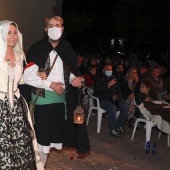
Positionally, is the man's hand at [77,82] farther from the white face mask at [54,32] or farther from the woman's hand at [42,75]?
the white face mask at [54,32]

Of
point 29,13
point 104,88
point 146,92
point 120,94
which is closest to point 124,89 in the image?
point 120,94

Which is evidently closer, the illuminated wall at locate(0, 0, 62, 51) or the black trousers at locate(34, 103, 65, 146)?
the black trousers at locate(34, 103, 65, 146)

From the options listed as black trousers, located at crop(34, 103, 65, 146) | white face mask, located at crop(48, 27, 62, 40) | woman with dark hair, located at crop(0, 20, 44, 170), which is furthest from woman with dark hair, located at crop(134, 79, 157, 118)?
woman with dark hair, located at crop(0, 20, 44, 170)

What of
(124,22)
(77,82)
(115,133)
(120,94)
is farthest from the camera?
(124,22)

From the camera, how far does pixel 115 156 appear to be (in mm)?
5961

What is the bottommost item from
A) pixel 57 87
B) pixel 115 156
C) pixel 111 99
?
pixel 115 156

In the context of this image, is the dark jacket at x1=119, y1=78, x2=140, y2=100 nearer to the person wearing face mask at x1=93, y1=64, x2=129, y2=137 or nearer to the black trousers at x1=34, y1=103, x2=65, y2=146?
the person wearing face mask at x1=93, y1=64, x2=129, y2=137

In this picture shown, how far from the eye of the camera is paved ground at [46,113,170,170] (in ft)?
17.6

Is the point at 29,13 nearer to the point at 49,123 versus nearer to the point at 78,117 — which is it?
the point at 49,123

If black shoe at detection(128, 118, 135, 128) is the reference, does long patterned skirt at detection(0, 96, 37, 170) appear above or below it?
above

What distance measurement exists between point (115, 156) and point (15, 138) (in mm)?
2837

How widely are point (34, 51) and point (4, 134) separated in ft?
3.74

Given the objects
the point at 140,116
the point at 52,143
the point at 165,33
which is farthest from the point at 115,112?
the point at 165,33

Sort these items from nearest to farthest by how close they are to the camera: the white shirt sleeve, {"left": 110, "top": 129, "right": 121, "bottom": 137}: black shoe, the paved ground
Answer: the white shirt sleeve
the paved ground
{"left": 110, "top": 129, "right": 121, "bottom": 137}: black shoe
